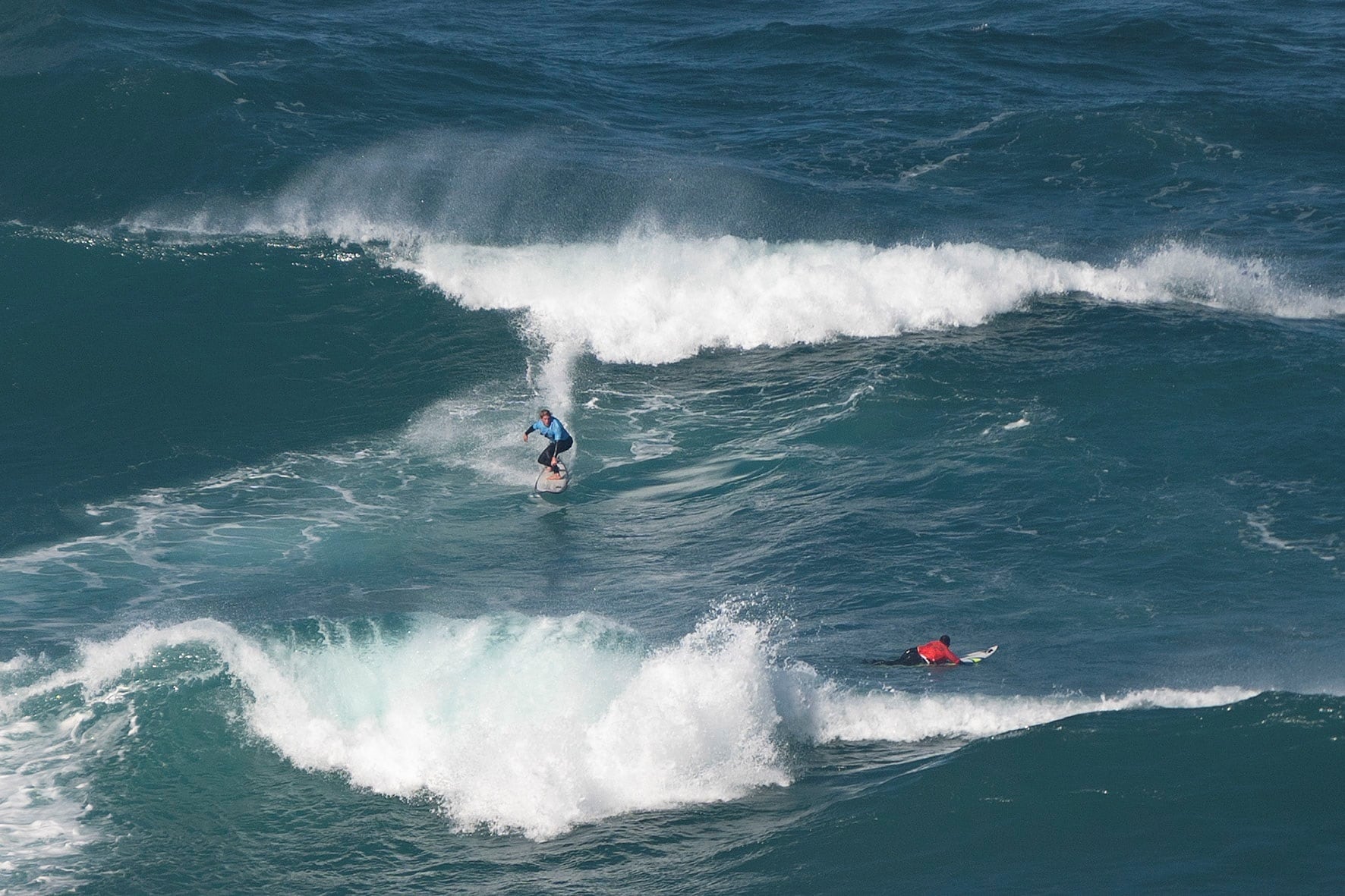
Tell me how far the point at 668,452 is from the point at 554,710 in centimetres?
787

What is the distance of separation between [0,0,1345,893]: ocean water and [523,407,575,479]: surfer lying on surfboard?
3.14 ft

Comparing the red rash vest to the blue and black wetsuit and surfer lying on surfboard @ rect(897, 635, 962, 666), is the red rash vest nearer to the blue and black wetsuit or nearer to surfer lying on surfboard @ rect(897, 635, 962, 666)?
surfer lying on surfboard @ rect(897, 635, 962, 666)

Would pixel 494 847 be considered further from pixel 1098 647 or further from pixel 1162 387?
pixel 1162 387

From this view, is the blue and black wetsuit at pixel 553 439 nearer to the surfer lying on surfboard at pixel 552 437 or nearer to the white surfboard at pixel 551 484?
the surfer lying on surfboard at pixel 552 437

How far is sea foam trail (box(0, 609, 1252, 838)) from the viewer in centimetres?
1408

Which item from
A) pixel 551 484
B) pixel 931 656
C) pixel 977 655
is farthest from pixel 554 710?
pixel 551 484

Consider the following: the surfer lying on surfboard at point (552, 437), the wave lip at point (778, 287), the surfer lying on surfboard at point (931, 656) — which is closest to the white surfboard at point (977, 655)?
the surfer lying on surfboard at point (931, 656)

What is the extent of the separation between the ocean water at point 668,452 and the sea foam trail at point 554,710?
0.21 feet

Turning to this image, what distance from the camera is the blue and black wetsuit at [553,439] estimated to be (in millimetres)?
20594

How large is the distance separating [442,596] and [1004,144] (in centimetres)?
2163

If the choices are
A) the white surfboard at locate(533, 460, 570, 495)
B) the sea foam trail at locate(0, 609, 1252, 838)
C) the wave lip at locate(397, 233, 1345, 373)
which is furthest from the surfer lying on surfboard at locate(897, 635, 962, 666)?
the wave lip at locate(397, 233, 1345, 373)

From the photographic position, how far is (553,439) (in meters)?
20.6

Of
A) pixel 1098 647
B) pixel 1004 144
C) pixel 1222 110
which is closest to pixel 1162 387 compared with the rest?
pixel 1098 647

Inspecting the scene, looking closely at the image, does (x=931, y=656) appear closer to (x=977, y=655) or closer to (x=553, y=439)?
(x=977, y=655)
